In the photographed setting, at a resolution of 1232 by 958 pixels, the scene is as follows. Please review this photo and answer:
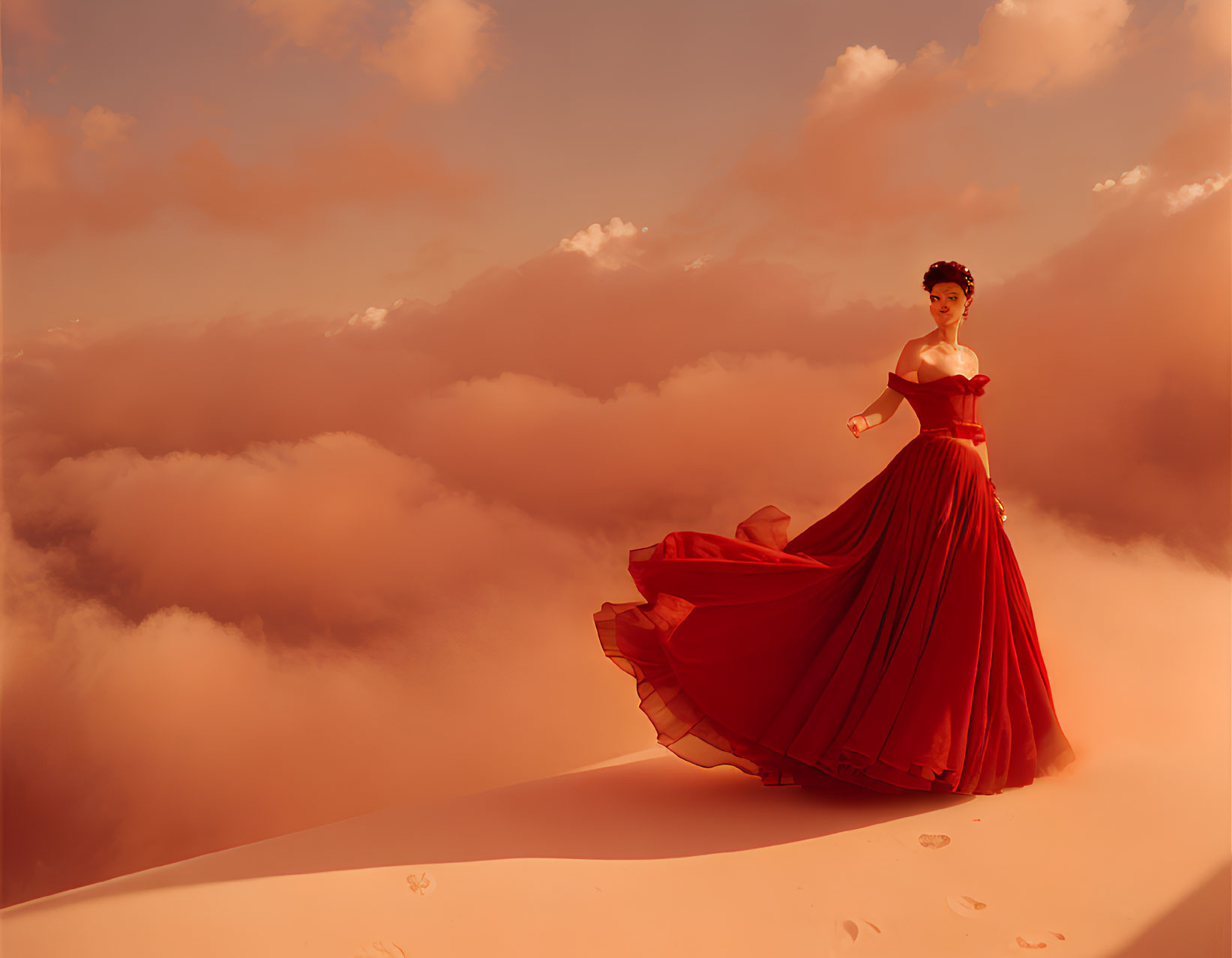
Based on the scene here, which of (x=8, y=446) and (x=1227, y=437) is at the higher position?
(x=8, y=446)

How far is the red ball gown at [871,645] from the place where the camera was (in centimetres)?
319

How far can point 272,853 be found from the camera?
3186 millimetres

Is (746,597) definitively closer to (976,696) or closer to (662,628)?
(662,628)

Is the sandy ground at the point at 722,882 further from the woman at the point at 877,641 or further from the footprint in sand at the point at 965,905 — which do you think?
the woman at the point at 877,641

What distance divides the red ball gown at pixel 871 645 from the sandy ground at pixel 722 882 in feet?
0.69

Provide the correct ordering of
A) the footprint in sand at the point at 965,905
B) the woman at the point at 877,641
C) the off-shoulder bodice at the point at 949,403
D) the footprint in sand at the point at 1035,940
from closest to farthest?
the footprint in sand at the point at 1035,940 < the footprint in sand at the point at 965,905 < the woman at the point at 877,641 < the off-shoulder bodice at the point at 949,403

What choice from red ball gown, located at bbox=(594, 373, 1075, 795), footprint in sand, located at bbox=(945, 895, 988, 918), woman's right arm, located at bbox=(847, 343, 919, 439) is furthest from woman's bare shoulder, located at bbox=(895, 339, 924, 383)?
footprint in sand, located at bbox=(945, 895, 988, 918)

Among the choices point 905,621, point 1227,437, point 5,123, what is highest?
point 5,123

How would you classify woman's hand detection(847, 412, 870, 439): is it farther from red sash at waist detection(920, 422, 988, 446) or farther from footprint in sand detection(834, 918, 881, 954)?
footprint in sand detection(834, 918, 881, 954)

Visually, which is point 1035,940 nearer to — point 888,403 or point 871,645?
point 871,645

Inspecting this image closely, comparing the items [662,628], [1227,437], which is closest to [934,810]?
[662,628]

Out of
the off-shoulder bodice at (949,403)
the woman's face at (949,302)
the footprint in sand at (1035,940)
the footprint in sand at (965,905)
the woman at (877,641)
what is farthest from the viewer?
the woman's face at (949,302)

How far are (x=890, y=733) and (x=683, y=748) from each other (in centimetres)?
76

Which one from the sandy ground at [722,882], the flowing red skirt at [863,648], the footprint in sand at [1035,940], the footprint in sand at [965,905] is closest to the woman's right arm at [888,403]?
the flowing red skirt at [863,648]
